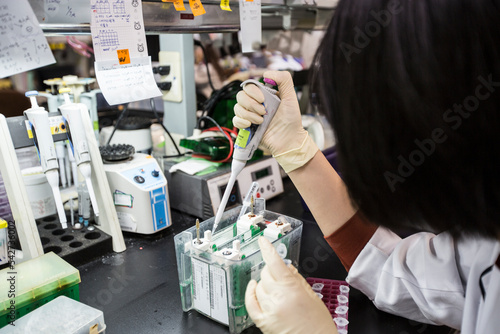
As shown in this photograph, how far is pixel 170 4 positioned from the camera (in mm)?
1320

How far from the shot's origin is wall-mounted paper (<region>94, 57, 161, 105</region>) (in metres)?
1.11

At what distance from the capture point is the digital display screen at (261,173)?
1641 millimetres

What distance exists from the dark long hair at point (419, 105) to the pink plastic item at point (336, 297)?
0.37 m

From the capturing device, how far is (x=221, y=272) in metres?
0.95

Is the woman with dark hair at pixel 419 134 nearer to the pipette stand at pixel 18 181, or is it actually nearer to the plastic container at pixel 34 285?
the plastic container at pixel 34 285

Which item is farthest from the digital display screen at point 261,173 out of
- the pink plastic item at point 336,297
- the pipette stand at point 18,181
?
the pipette stand at point 18,181

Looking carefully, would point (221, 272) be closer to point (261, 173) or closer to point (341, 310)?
point (341, 310)

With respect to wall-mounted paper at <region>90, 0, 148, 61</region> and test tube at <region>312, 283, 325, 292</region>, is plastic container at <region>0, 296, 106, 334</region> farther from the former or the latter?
wall-mounted paper at <region>90, 0, 148, 61</region>

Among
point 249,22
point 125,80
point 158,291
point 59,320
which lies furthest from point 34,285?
point 249,22

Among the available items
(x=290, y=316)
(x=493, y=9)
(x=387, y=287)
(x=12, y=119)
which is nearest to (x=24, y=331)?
(x=290, y=316)

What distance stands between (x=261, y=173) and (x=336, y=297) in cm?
72

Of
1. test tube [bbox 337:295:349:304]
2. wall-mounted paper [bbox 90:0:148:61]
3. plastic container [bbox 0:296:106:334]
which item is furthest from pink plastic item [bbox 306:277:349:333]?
wall-mounted paper [bbox 90:0:148:61]

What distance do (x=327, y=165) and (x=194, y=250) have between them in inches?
16.9

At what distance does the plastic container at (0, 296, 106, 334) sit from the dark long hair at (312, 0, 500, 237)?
0.59 m
